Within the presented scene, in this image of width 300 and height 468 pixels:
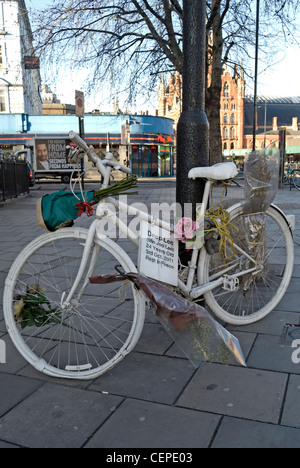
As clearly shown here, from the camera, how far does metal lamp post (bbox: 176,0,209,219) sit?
3.16 meters

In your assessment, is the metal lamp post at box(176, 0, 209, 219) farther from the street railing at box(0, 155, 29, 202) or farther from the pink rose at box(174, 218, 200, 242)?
the street railing at box(0, 155, 29, 202)

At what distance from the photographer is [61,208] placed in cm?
244

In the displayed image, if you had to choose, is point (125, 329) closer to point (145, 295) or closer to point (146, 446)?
point (145, 295)

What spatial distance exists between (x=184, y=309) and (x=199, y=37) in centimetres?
202

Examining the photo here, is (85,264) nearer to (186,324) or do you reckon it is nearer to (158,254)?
(158,254)

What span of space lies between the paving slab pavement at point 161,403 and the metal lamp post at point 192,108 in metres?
1.16

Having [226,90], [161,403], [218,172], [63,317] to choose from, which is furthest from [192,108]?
[226,90]

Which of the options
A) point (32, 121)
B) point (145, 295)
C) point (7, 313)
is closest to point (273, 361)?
point (145, 295)

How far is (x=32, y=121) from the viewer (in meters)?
32.7

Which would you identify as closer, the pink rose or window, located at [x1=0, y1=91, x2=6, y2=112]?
the pink rose

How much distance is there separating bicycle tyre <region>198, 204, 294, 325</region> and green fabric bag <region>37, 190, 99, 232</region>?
941mm

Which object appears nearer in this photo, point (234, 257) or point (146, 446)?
point (146, 446)

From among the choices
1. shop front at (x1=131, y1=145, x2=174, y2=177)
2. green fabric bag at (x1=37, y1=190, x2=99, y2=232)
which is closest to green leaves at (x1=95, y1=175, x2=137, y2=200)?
green fabric bag at (x1=37, y1=190, x2=99, y2=232)

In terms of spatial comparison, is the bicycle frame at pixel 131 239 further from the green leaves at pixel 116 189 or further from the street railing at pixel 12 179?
the street railing at pixel 12 179
